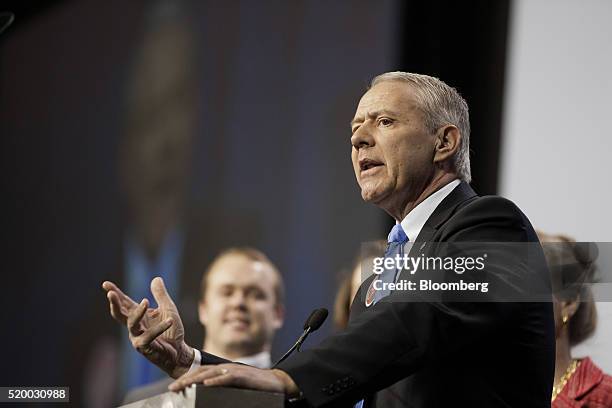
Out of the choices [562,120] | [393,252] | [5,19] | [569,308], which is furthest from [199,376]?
[562,120]

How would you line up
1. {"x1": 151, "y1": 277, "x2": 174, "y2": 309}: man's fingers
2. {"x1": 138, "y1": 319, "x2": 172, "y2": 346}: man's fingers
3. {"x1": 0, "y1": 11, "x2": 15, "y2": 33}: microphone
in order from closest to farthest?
{"x1": 138, "y1": 319, "x2": 172, "y2": 346}: man's fingers
{"x1": 151, "y1": 277, "x2": 174, "y2": 309}: man's fingers
{"x1": 0, "y1": 11, "x2": 15, "y2": 33}: microphone

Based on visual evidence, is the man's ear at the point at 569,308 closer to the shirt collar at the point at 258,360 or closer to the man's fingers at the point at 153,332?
the shirt collar at the point at 258,360

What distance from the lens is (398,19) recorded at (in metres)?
5.62

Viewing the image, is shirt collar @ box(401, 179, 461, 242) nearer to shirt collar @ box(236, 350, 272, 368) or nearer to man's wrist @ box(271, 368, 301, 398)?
man's wrist @ box(271, 368, 301, 398)

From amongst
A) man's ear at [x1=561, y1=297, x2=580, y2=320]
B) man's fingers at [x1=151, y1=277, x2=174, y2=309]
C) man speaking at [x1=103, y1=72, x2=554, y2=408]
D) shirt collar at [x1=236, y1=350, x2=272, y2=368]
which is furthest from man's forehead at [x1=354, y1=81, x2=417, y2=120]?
shirt collar at [x1=236, y1=350, x2=272, y2=368]

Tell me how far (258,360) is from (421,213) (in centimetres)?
167

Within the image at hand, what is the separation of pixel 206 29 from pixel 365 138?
3216mm

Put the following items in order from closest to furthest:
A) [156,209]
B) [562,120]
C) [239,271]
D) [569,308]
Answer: [569,308] → [239,271] → [562,120] → [156,209]

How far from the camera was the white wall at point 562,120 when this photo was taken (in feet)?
13.5

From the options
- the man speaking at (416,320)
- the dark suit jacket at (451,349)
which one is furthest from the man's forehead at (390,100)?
the dark suit jacket at (451,349)

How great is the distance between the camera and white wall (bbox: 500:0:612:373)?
4129mm

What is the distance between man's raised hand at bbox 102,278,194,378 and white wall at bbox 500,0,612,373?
77.7 inches

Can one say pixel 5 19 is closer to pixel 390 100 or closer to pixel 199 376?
pixel 390 100

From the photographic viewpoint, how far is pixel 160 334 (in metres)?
2.34
